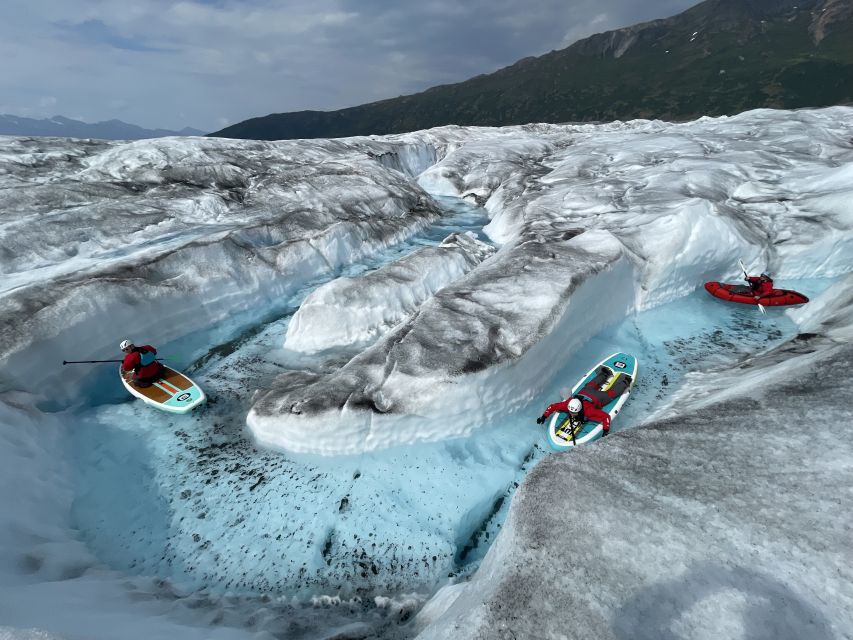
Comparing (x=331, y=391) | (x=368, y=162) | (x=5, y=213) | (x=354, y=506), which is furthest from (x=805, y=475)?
(x=368, y=162)

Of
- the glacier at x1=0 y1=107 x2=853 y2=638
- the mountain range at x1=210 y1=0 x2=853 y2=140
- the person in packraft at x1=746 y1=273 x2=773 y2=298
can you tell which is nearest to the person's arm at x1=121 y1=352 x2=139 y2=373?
the glacier at x1=0 y1=107 x2=853 y2=638

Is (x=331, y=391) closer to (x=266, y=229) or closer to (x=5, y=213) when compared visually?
(x=266, y=229)

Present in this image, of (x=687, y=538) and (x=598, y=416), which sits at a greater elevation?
(x=687, y=538)

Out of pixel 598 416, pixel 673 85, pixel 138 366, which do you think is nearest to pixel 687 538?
pixel 598 416

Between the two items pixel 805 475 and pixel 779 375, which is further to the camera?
pixel 779 375

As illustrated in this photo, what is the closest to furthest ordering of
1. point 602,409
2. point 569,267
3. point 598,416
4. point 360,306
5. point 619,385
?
point 598,416 → point 602,409 → point 619,385 → point 569,267 → point 360,306

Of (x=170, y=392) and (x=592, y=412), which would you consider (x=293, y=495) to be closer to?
(x=170, y=392)
